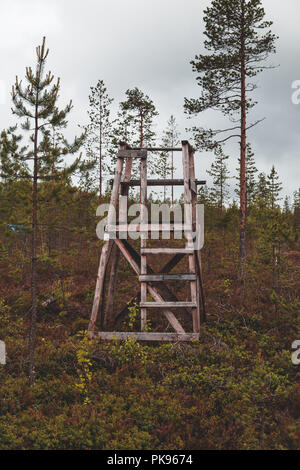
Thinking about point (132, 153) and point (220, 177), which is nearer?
point (132, 153)

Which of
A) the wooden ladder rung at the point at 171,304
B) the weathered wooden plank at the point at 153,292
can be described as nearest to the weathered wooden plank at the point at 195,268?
the wooden ladder rung at the point at 171,304

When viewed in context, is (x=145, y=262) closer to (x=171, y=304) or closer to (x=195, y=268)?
(x=171, y=304)

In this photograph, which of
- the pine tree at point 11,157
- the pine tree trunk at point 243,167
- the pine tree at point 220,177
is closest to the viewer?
the pine tree at point 11,157

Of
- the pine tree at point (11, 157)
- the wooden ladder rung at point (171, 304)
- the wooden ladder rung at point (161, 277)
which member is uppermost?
the pine tree at point (11, 157)

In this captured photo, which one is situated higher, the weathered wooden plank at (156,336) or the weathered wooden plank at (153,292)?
the weathered wooden plank at (153,292)

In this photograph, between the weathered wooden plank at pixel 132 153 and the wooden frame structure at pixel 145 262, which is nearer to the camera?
the wooden frame structure at pixel 145 262

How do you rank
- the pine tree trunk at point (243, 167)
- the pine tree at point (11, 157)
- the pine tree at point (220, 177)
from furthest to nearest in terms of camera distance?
the pine tree at point (220, 177) < the pine tree trunk at point (243, 167) < the pine tree at point (11, 157)

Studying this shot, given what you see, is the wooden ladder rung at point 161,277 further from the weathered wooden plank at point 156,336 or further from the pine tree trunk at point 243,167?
the pine tree trunk at point 243,167

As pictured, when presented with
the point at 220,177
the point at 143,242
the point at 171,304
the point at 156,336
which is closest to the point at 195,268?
the point at 171,304

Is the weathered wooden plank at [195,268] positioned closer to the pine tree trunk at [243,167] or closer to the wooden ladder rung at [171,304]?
the wooden ladder rung at [171,304]

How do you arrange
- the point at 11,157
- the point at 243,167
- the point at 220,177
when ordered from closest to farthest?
the point at 11,157 < the point at 243,167 < the point at 220,177

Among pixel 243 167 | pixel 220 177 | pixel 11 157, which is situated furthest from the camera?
pixel 220 177

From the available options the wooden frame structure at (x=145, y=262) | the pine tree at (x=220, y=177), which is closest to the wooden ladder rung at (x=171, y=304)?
the wooden frame structure at (x=145, y=262)
